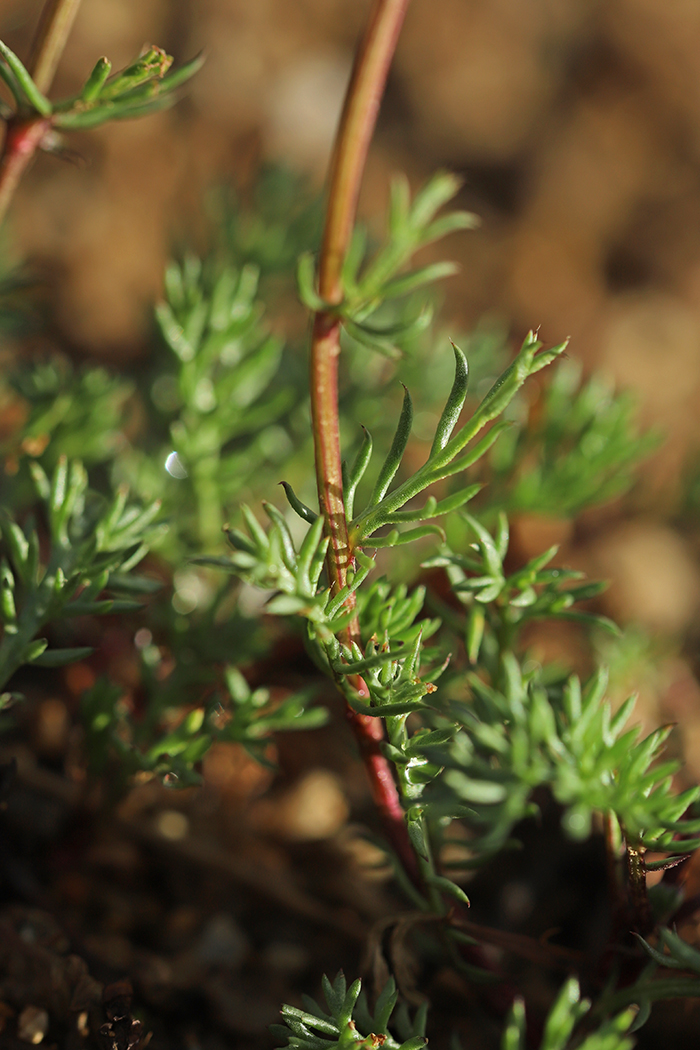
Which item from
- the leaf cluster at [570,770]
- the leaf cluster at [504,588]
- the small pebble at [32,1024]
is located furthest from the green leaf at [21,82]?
the small pebble at [32,1024]

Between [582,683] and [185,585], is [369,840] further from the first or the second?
[582,683]

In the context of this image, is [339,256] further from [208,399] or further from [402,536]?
[208,399]

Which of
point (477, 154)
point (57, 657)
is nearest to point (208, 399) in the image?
point (57, 657)

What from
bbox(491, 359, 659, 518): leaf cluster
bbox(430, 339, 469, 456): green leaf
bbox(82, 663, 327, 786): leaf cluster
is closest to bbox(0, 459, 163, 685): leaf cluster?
bbox(82, 663, 327, 786): leaf cluster

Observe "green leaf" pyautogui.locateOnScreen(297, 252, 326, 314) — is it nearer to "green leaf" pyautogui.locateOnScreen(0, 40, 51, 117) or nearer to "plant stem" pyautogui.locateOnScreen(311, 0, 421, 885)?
"plant stem" pyautogui.locateOnScreen(311, 0, 421, 885)

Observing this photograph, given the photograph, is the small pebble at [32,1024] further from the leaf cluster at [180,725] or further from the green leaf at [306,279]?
the green leaf at [306,279]

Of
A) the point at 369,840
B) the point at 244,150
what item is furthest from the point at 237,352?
the point at 244,150

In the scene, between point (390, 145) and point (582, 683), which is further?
point (390, 145)

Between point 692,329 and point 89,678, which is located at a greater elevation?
point 692,329
